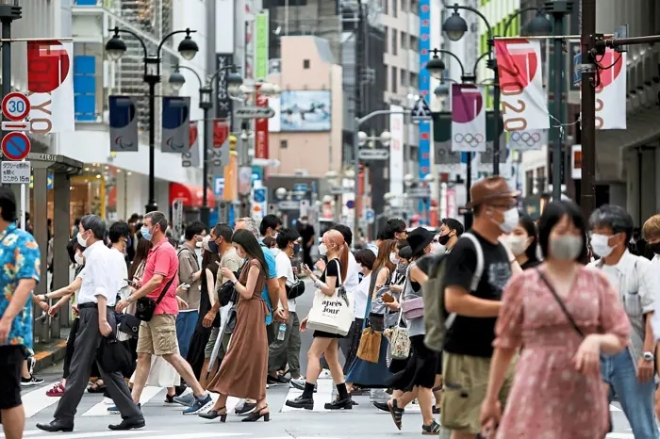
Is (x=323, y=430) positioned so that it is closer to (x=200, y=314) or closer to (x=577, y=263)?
(x=200, y=314)

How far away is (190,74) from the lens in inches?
3278

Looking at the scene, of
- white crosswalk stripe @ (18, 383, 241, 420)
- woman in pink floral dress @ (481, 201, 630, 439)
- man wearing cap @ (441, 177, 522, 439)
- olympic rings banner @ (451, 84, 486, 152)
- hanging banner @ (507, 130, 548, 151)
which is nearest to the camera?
woman in pink floral dress @ (481, 201, 630, 439)

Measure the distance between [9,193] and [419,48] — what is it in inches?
6565

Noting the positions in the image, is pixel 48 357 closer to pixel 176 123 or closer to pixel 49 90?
pixel 49 90

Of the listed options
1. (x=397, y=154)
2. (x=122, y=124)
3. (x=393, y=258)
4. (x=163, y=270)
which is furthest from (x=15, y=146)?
(x=397, y=154)

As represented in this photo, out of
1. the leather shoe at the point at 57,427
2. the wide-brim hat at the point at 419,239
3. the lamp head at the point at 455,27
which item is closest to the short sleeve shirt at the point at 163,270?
the leather shoe at the point at 57,427

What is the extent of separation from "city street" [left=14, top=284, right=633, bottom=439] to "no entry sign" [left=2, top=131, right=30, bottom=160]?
6062 millimetres

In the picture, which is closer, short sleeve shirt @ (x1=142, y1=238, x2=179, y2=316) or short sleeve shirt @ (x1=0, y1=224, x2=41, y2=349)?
short sleeve shirt @ (x1=0, y1=224, x2=41, y2=349)

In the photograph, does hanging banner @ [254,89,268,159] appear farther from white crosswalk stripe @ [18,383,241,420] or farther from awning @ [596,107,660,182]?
white crosswalk stripe @ [18,383,241,420]

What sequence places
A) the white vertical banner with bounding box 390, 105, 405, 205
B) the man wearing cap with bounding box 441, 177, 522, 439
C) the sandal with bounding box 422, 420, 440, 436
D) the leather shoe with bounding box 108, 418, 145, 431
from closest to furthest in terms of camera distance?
the man wearing cap with bounding box 441, 177, 522, 439
the sandal with bounding box 422, 420, 440, 436
the leather shoe with bounding box 108, 418, 145, 431
the white vertical banner with bounding box 390, 105, 405, 205

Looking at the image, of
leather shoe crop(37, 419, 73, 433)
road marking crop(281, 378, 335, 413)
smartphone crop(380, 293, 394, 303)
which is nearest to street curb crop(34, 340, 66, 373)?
road marking crop(281, 378, 335, 413)

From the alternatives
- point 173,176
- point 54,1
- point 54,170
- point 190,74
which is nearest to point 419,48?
point 190,74

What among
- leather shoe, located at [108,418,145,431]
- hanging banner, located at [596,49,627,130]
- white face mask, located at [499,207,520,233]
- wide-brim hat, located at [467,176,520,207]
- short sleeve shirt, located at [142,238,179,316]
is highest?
hanging banner, located at [596,49,627,130]

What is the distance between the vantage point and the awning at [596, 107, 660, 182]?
3831 centimetres
